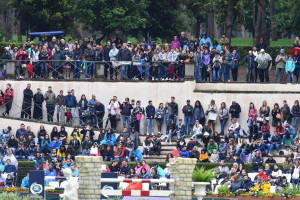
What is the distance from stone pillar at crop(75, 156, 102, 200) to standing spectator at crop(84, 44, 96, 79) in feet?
60.3

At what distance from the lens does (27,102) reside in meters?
51.2

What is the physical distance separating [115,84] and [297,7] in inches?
632

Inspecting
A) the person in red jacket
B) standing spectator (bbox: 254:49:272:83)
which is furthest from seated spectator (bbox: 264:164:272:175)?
the person in red jacket

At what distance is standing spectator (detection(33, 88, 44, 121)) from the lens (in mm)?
50875

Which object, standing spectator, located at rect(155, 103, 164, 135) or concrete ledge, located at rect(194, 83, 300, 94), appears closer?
standing spectator, located at rect(155, 103, 164, 135)

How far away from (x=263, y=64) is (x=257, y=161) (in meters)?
6.89

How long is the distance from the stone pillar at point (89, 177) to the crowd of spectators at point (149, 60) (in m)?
17.5

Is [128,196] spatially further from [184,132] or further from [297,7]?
[297,7]

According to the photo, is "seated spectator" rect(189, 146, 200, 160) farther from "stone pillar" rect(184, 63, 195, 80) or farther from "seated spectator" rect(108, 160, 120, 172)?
"stone pillar" rect(184, 63, 195, 80)

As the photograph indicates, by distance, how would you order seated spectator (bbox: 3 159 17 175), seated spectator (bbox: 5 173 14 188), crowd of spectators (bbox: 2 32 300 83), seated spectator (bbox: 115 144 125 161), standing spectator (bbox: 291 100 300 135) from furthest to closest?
crowd of spectators (bbox: 2 32 300 83) < standing spectator (bbox: 291 100 300 135) < seated spectator (bbox: 115 144 125 161) < seated spectator (bbox: 3 159 17 175) < seated spectator (bbox: 5 173 14 188)

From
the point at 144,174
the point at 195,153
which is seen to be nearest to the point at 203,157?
the point at 195,153

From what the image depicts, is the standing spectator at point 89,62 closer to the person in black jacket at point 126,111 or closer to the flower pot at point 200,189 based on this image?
the person in black jacket at point 126,111

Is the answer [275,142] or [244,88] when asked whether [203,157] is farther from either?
[244,88]

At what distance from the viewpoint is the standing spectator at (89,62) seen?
51062mm
